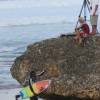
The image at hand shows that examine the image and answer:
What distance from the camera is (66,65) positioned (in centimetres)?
1153

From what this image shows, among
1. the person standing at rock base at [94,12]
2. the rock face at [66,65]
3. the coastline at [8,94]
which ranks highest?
the person standing at rock base at [94,12]

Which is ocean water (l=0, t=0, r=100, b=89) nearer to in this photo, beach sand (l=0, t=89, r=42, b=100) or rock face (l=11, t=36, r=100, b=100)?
beach sand (l=0, t=89, r=42, b=100)

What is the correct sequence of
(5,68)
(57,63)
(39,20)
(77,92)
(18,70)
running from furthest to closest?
(39,20)
(5,68)
(18,70)
(57,63)
(77,92)

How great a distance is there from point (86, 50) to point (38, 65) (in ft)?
3.94

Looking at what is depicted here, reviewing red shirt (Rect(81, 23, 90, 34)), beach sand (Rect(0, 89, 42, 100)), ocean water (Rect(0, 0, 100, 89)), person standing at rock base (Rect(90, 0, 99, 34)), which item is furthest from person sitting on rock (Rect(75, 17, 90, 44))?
ocean water (Rect(0, 0, 100, 89))

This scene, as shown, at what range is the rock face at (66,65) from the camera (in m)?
10.9

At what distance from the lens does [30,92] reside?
11.3m

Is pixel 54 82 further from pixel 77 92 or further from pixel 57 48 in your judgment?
pixel 57 48

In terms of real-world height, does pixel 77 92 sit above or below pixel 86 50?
below

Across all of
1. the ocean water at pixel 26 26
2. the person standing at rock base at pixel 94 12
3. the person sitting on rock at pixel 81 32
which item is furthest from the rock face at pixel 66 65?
the ocean water at pixel 26 26

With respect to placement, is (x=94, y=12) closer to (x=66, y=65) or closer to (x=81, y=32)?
(x=81, y=32)

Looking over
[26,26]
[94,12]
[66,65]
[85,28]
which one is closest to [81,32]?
[85,28]

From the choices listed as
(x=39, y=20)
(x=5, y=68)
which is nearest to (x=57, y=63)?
(x=5, y=68)

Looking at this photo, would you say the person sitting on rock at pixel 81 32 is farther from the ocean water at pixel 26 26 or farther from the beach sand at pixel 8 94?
the ocean water at pixel 26 26
